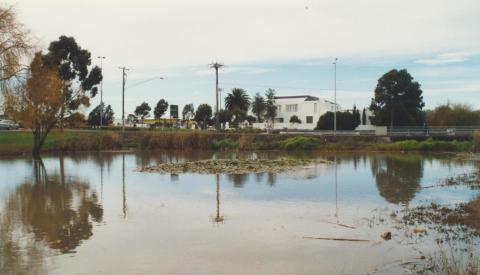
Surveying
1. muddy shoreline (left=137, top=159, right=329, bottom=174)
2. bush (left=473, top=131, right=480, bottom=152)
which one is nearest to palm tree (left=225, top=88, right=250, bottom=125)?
bush (left=473, top=131, right=480, bottom=152)

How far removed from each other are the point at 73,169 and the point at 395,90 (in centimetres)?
5346

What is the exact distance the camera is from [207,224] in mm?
14570

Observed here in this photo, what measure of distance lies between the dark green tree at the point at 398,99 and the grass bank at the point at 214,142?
13354 millimetres

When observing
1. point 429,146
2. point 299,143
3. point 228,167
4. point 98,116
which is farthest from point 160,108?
point 228,167

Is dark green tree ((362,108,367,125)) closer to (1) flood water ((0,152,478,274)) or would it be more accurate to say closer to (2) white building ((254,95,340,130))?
(2) white building ((254,95,340,130))

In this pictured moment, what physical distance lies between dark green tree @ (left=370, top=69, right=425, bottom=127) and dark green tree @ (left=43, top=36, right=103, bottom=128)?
137 feet

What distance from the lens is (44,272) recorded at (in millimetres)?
9734

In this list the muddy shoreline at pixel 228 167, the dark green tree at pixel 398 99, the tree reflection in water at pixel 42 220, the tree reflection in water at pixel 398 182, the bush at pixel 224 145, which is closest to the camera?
the tree reflection in water at pixel 42 220

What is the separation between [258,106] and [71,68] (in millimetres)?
48655

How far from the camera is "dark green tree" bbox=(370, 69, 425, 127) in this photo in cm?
7431

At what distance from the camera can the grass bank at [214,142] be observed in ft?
188

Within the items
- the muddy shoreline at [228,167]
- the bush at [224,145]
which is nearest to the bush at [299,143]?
the bush at [224,145]

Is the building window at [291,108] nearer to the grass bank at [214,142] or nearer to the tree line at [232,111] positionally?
the tree line at [232,111]

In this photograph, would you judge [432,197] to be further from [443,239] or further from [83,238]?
[83,238]
